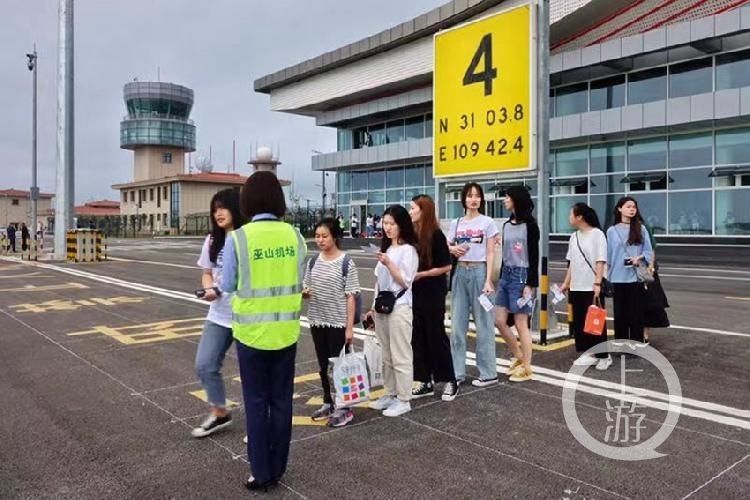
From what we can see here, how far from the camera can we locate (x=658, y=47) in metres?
24.9

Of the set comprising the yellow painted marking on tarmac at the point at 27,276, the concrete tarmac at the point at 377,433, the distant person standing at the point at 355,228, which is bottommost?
the concrete tarmac at the point at 377,433

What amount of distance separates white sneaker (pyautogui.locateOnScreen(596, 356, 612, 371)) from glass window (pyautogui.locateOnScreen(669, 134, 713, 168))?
72.7 ft

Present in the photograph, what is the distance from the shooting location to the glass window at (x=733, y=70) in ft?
78.6

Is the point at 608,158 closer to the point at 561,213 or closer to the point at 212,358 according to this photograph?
the point at 561,213

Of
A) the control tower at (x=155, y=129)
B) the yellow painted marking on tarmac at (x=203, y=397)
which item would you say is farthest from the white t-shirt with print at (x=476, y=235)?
the control tower at (x=155, y=129)

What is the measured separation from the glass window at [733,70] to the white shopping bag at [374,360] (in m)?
24.8

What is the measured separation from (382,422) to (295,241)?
73.3 inches

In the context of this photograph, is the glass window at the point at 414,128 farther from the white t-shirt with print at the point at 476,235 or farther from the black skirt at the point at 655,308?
the white t-shirt with print at the point at 476,235

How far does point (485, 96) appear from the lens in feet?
28.4

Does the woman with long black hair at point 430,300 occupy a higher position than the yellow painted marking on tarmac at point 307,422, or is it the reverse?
the woman with long black hair at point 430,300

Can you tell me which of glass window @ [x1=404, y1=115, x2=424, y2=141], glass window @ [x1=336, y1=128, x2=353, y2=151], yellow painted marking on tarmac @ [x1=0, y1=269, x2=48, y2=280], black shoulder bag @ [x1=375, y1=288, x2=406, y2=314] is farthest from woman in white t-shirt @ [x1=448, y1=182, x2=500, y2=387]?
glass window @ [x1=336, y1=128, x2=353, y2=151]

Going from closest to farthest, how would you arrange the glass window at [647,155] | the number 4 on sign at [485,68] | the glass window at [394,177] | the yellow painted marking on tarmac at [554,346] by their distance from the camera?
the yellow painted marking on tarmac at [554,346], the number 4 on sign at [485,68], the glass window at [647,155], the glass window at [394,177]

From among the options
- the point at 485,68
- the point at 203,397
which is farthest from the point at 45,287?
the point at 485,68

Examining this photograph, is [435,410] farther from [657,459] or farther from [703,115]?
[703,115]
